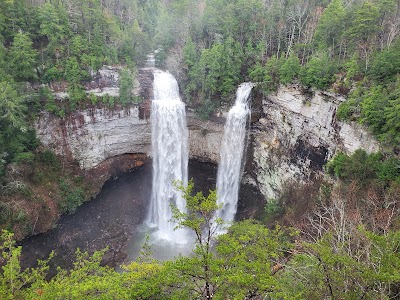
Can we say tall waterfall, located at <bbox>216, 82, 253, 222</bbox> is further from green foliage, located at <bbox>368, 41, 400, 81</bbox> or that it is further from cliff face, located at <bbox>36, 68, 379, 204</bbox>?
green foliage, located at <bbox>368, 41, 400, 81</bbox>

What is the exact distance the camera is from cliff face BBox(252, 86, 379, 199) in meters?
22.2

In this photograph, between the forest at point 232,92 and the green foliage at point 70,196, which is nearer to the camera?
the forest at point 232,92

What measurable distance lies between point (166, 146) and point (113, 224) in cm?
841

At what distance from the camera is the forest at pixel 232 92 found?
10344 mm

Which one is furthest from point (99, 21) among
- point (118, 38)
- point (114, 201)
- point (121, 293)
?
point (121, 293)

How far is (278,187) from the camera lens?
27344 mm

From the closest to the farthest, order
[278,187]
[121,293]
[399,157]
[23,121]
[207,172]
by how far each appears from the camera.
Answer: [121,293], [399,157], [23,121], [278,187], [207,172]

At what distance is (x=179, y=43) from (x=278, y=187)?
17.9m

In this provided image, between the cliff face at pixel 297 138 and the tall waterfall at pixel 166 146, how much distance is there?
711cm

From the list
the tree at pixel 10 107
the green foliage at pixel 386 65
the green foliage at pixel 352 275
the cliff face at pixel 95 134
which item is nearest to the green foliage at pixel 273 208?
the green foliage at pixel 386 65

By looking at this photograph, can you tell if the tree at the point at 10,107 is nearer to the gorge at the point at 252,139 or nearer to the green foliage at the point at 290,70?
the gorge at the point at 252,139

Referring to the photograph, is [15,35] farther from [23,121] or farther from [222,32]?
[222,32]

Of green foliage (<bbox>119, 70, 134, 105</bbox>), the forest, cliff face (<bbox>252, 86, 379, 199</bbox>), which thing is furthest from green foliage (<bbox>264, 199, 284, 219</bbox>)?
green foliage (<bbox>119, 70, 134, 105</bbox>)

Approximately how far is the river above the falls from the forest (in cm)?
144
